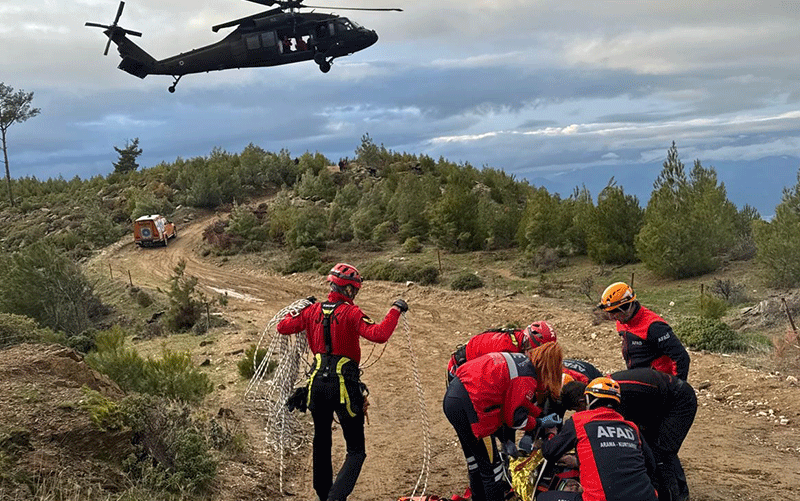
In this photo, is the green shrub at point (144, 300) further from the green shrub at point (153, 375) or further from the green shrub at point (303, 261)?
the green shrub at point (153, 375)

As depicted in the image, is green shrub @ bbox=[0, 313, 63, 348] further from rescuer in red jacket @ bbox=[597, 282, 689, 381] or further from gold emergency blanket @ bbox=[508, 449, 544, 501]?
rescuer in red jacket @ bbox=[597, 282, 689, 381]

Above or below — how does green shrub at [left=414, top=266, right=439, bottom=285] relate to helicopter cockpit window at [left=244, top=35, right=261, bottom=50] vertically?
below

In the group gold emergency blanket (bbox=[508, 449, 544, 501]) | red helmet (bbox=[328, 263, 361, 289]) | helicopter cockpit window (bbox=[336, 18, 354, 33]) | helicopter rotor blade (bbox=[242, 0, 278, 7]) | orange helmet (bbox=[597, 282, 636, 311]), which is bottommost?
gold emergency blanket (bbox=[508, 449, 544, 501])

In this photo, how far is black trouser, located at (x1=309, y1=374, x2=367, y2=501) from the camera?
18.8 feet

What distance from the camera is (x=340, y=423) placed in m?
5.90

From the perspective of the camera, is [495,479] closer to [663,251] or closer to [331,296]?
[331,296]

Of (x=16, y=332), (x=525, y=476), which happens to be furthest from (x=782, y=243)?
(x=16, y=332)

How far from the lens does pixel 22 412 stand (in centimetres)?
582

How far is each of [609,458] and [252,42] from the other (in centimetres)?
1659

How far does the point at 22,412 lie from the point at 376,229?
2356 centimetres

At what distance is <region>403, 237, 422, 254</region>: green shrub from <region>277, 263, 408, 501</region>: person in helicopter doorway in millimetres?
19918

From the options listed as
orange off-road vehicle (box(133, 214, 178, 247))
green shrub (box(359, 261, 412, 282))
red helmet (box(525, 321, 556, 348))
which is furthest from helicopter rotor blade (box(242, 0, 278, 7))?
orange off-road vehicle (box(133, 214, 178, 247))

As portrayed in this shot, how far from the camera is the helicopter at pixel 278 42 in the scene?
59.6 feet

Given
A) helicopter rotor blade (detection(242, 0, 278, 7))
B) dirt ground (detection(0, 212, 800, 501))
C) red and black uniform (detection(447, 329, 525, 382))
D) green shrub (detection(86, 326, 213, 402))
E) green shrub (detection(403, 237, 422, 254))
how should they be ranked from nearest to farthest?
red and black uniform (detection(447, 329, 525, 382)), dirt ground (detection(0, 212, 800, 501)), green shrub (detection(86, 326, 213, 402)), helicopter rotor blade (detection(242, 0, 278, 7)), green shrub (detection(403, 237, 422, 254))
